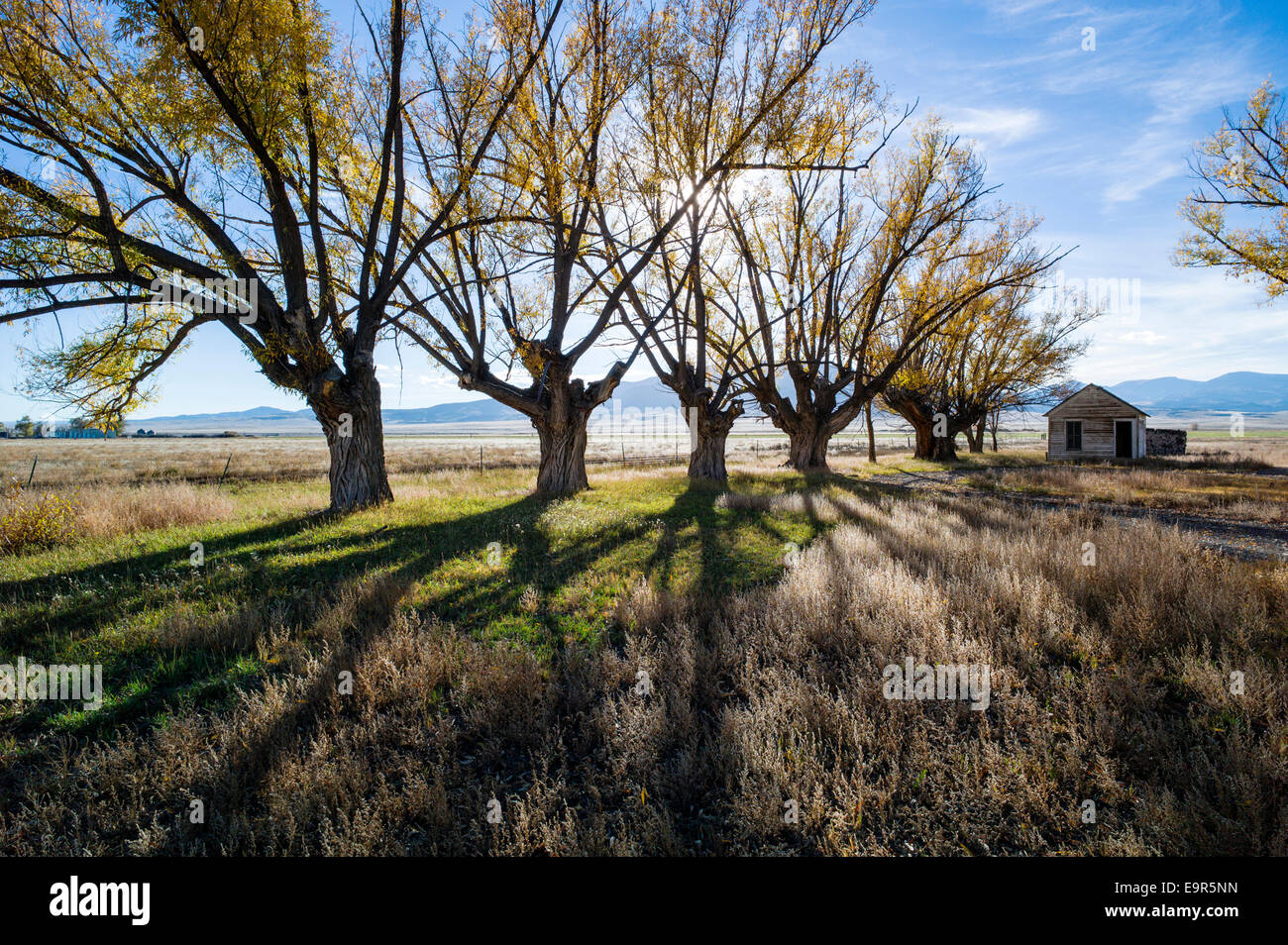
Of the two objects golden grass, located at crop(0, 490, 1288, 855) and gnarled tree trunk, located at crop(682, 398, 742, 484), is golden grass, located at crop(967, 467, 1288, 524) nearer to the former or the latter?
gnarled tree trunk, located at crop(682, 398, 742, 484)

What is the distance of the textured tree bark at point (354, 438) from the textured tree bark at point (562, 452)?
14.3 feet

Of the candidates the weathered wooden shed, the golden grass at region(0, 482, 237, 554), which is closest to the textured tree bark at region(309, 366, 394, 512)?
the golden grass at region(0, 482, 237, 554)

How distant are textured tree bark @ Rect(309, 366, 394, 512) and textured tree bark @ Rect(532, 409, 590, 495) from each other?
4.36m

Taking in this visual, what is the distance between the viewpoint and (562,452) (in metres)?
15.2

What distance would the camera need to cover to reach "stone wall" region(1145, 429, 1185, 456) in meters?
41.3

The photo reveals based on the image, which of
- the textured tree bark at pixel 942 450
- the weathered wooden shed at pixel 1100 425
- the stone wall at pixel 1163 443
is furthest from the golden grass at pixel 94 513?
the stone wall at pixel 1163 443

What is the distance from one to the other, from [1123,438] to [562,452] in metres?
38.2

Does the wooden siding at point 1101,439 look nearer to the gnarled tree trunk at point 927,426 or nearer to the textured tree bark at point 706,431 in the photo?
the gnarled tree trunk at point 927,426

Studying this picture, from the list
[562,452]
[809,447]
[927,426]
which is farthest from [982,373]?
[562,452]

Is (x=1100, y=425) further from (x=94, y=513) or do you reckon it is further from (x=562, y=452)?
(x=94, y=513)

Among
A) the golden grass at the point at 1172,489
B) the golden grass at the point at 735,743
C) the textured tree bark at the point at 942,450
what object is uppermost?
the textured tree bark at the point at 942,450

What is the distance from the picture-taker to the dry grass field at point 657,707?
8.56 feet

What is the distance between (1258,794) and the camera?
2484 mm
